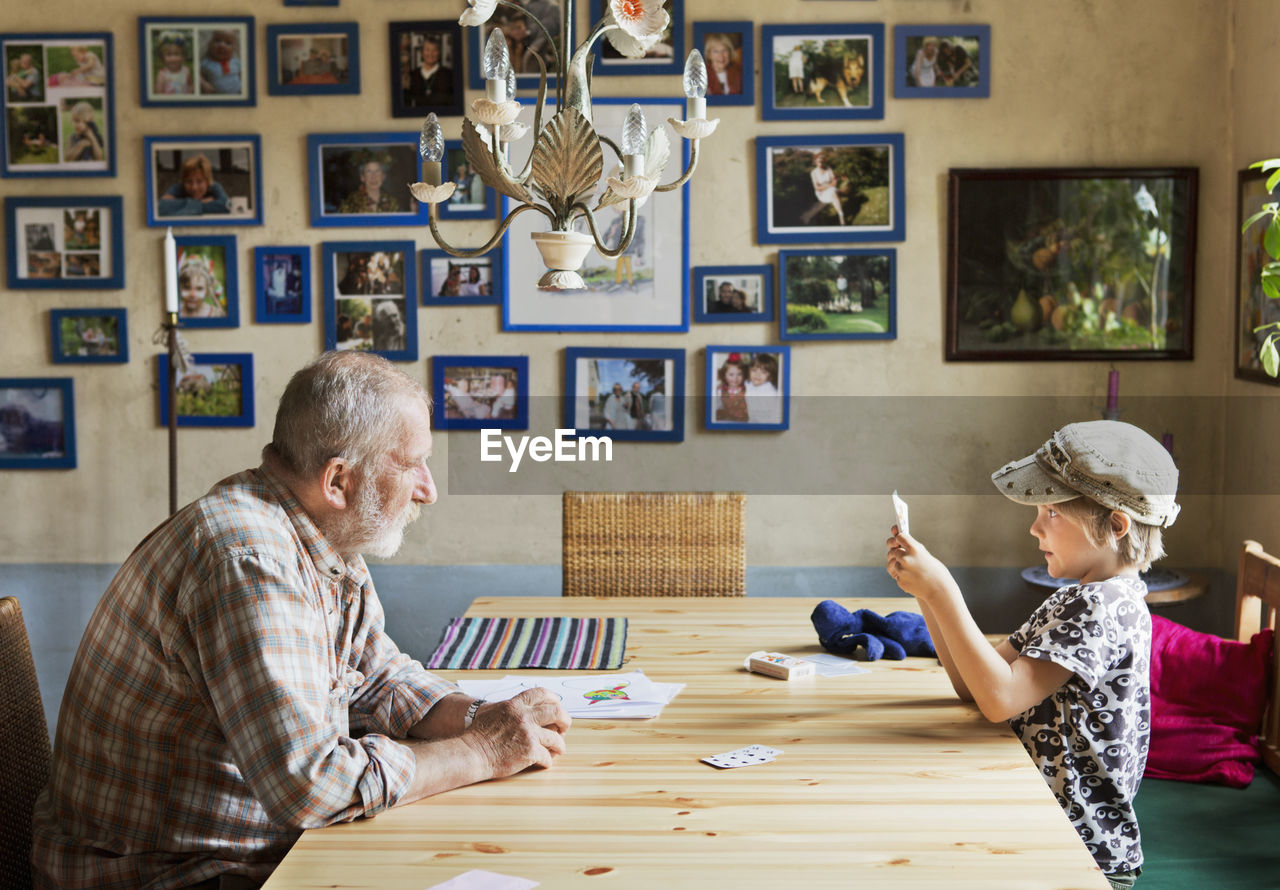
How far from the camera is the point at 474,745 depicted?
1712mm

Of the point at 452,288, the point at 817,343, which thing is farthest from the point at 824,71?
the point at 452,288

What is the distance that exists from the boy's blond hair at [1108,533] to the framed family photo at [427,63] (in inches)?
120

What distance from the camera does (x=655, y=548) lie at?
10.3 ft

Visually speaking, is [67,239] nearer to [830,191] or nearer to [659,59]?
[659,59]

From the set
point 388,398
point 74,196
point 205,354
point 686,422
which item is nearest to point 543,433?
point 686,422

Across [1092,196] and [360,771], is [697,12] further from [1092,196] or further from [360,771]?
[360,771]

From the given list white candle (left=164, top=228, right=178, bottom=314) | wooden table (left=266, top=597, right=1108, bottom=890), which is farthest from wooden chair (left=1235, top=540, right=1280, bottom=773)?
white candle (left=164, top=228, right=178, bottom=314)

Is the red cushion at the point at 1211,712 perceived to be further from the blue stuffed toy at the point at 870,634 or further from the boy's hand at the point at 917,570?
the boy's hand at the point at 917,570

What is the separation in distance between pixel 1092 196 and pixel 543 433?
2.17 m

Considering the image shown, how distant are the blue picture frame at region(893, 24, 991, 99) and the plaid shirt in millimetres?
3250

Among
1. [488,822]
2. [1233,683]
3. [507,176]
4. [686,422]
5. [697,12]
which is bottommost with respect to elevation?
[1233,683]

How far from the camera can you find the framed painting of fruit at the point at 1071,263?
14.2ft

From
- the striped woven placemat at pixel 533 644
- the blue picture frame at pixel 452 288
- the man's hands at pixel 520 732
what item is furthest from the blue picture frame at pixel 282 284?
the man's hands at pixel 520 732

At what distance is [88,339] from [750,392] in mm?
2488
